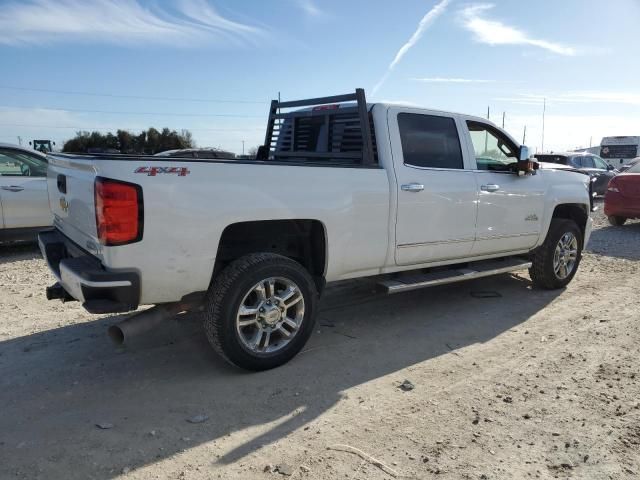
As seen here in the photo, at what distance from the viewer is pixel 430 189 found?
15.4 ft

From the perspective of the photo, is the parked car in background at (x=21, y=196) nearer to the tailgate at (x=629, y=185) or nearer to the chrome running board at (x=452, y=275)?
the chrome running board at (x=452, y=275)

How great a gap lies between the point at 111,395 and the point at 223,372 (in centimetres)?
79

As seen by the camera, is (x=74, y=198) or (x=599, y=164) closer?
(x=74, y=198)

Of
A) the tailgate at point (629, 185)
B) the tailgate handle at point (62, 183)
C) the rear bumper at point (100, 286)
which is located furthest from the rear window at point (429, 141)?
the tailgate at point (629, 185)

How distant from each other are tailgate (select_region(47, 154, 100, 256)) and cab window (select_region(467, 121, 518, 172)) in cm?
366

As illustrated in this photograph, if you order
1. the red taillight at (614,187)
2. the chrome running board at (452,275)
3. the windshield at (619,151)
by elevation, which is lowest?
the chrome running board at (452,275)

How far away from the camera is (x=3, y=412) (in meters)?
3.32

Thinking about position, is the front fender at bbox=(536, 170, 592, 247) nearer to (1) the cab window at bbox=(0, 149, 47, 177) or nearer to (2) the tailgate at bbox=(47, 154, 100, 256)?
(2) the tailgate at bbox=(47, 154, 100, 256)

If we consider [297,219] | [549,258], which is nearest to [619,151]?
[549,258]

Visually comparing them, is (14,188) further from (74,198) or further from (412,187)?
(412,187)

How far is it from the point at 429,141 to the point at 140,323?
302cm

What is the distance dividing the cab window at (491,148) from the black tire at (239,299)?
2553 mm

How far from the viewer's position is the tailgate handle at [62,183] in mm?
3992

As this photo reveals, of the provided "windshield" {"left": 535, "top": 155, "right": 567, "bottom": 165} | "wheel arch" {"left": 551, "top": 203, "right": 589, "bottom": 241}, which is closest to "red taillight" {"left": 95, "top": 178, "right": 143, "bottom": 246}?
"wheel arch" {"left": 551, "top": 203, "right": 589, "bottom": 241}
